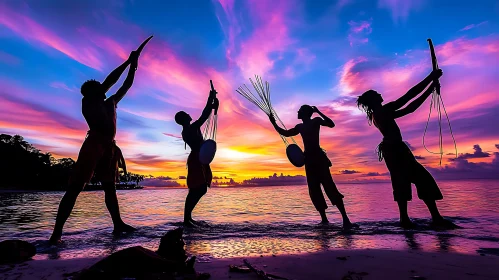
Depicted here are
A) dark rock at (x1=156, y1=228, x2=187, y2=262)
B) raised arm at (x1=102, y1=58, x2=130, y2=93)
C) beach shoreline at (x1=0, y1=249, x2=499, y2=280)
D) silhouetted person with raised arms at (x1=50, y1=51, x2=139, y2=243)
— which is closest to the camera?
beach shoreline at (x1=0, y1=249, x2=499, y2=280)

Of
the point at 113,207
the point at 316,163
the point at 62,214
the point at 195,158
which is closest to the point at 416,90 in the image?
the point at 316,163

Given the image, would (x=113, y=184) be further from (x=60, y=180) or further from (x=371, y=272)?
(x=60, y=180)

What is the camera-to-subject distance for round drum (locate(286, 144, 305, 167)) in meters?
7.13

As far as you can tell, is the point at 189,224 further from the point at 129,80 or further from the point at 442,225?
the point at 442,225

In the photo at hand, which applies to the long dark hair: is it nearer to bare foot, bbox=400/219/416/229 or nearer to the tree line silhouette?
bare foot, bbox=400/219/416/229

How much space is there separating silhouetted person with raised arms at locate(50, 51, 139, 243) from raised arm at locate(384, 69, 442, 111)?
17.3ft

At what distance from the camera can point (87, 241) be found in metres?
4.58

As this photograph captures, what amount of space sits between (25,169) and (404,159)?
8357 centimetres

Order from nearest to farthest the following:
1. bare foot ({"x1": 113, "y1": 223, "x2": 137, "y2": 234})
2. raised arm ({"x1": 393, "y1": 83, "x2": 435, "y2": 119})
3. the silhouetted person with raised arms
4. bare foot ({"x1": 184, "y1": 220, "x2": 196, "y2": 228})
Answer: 1. the silhouetted person with raised arms
2. bare foot ({"x1": 113, "y1": 223, "x2": 137, "y2": 234})
3. raised arm ({"x1": 393, "y1": 83, "x2": 435, "y2": 119})
4. bare foot ({"x1": 184, "y1": 220, "x2": 196, "y2": 228})

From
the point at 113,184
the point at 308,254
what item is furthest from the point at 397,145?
the point at 113,184

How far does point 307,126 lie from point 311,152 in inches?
25.1

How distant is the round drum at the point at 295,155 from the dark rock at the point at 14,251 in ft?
17.7

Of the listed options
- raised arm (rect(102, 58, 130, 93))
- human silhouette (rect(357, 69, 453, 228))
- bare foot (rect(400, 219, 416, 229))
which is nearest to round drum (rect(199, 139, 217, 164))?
raised arm (rect(102, 58, 130, 93))

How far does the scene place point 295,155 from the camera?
734 cm
